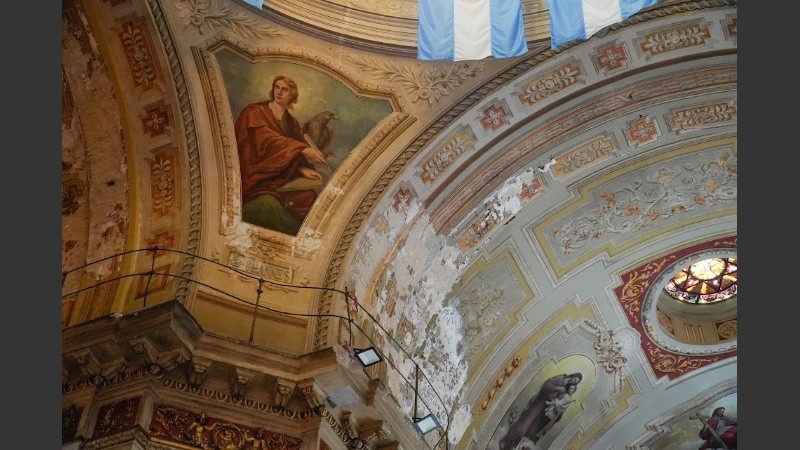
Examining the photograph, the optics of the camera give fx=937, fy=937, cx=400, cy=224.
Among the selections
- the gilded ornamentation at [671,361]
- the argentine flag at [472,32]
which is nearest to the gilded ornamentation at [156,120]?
the argentine flag at [472,32]

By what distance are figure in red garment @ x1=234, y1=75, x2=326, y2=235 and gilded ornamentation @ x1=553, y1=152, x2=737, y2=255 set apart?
3844mm

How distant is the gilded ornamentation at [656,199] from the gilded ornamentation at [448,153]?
2.20 meters

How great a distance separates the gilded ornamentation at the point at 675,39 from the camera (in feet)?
34.2

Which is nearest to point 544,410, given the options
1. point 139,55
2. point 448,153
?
point 448,153

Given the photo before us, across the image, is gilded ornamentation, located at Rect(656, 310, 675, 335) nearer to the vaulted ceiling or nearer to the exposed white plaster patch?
the vaulted ceiling

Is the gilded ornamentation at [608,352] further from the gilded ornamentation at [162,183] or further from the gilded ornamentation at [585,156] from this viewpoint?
the gilded ornamentation at [162,183]

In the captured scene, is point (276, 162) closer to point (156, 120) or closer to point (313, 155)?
point (313, 155)

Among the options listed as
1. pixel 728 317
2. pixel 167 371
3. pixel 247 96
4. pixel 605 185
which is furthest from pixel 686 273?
pixel 167 371

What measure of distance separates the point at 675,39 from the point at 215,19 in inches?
200

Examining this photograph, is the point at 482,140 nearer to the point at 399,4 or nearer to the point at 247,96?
the point at 399,4

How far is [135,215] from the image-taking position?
10.2m

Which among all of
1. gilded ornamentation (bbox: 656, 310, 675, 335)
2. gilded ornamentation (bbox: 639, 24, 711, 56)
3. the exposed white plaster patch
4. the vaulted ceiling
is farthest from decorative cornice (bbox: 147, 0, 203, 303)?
gilded ornamentation (bbox: 656, 310, 675, 335)

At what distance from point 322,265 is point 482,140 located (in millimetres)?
2481

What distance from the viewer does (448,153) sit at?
10.9 meters
